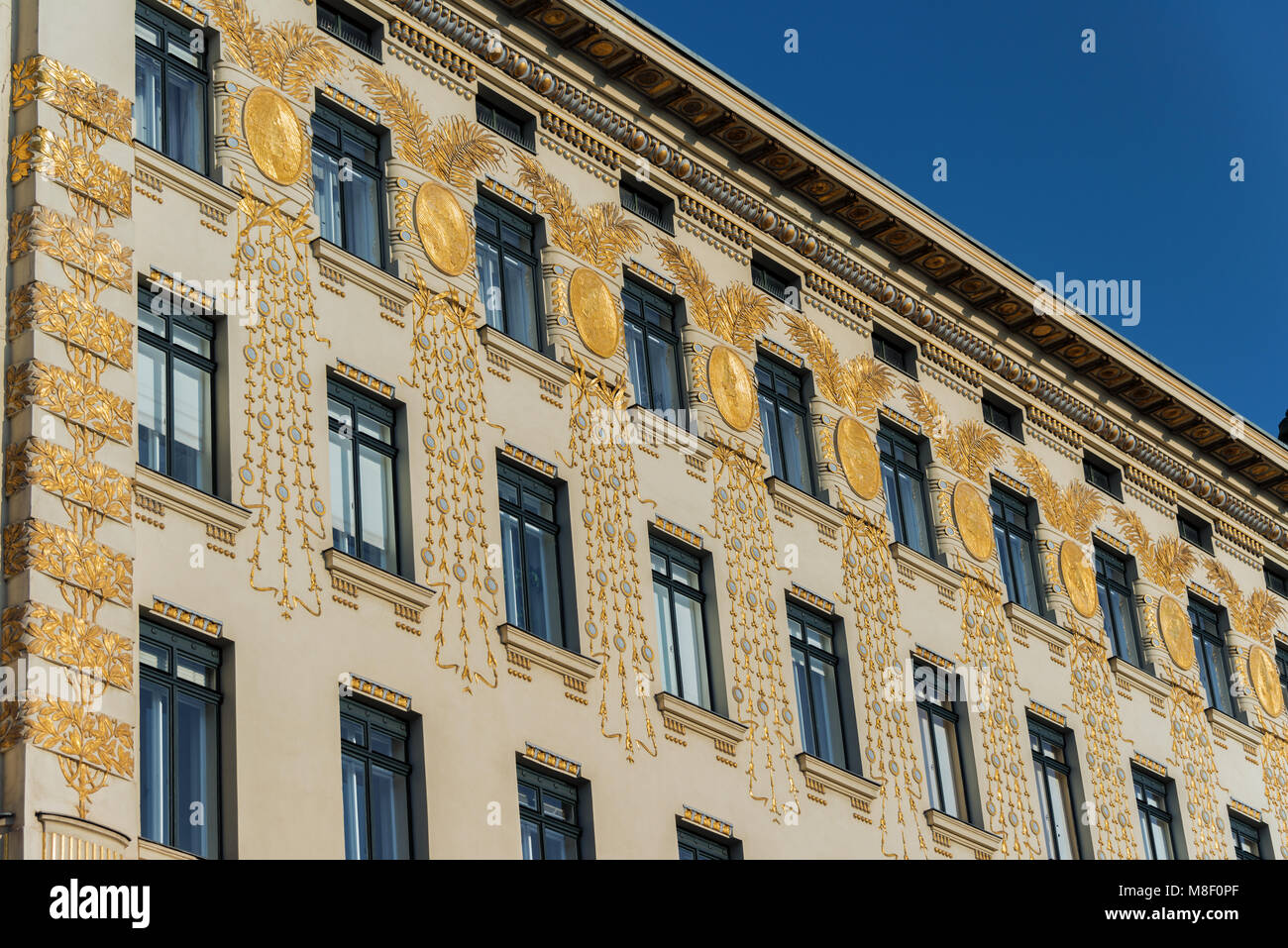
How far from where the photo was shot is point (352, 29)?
2458 cm

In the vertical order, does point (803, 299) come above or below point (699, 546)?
above

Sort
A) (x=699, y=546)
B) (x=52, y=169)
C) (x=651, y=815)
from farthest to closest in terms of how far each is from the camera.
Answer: (x=699, y=546) < (x=651, y=815) < (x=52, y=169)

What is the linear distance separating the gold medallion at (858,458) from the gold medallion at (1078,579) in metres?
3.55

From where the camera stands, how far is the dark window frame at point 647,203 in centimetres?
2695

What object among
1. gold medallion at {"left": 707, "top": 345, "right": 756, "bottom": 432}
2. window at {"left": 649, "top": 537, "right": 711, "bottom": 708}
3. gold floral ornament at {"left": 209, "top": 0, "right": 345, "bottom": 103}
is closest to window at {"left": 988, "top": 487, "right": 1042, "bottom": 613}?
gold medallion at {"left": 707, "top": 345, "right": 756, "bottom": 432}

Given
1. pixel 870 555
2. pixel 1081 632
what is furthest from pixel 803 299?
pixel 1081 632

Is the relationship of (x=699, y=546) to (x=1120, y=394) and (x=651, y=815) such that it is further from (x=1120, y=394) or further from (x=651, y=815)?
(x=1120, y=394)

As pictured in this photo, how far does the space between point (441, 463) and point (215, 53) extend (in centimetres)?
434

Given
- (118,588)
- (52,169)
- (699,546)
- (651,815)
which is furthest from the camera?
(699,546)

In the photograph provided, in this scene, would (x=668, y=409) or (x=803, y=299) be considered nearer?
(x=668, y=409)

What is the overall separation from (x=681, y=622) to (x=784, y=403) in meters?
4.04

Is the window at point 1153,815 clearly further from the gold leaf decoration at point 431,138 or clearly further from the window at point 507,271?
the gold leaf decoration at point 431,138

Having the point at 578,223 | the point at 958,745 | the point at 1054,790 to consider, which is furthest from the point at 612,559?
the point at 1054,790

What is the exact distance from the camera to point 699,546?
24.9 metres
